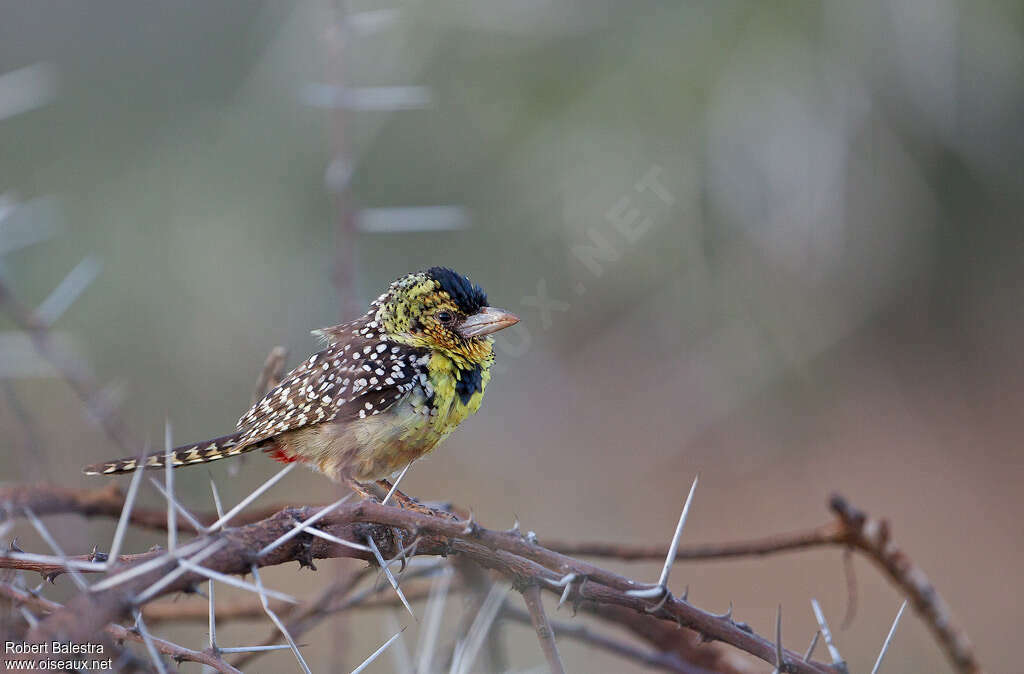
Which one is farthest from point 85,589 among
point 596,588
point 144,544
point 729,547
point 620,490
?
point 620,490

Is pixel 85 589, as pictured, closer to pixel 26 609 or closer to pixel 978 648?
pixel 26 609

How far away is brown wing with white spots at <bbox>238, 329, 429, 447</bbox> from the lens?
305 cm

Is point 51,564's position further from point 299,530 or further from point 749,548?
point 749,548

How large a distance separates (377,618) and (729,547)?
7192mm

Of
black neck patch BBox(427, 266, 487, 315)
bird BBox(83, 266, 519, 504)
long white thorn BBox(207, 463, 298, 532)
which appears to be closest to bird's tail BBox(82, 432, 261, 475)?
bird BBox(83, 266, 519, 504)

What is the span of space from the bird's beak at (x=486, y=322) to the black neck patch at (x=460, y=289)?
26 millimetres

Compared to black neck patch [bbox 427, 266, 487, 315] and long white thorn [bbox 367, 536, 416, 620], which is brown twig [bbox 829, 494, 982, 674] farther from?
long white thorn [bbox 367, 536, 416, 620]

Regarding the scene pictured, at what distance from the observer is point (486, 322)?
3020mm

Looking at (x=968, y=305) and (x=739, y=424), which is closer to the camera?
(x=739, y=424)

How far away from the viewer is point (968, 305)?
11.5 metres

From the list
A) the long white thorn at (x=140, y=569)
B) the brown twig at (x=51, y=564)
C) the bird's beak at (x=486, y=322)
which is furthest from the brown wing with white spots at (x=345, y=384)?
the long white thorn at (x=140, y=569)

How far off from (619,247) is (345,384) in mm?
4976

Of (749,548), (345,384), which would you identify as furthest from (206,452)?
(749,548)

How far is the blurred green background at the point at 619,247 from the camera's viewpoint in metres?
7.52
